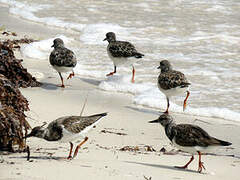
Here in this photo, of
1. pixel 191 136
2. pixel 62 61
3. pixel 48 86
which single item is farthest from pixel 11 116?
pixel 62 61

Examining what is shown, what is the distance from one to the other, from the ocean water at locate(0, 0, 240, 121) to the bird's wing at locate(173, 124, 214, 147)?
2.65 m

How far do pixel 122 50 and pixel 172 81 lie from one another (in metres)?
2.19

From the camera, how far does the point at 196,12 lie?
57.6 feet

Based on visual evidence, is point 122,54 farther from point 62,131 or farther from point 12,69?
point 62,131

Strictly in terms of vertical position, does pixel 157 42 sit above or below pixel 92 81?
above

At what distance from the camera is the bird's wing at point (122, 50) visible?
32.7 feet

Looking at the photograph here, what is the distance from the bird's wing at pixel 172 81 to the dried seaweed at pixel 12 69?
2.25 metres

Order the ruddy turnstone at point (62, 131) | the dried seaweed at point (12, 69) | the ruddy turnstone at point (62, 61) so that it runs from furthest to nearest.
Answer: the ruddy turnstone at point (62, 61)
the dried seaweed at point (12, 69)
the ruddy turnstone at point (62, 131)

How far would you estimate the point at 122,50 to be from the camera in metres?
10.0

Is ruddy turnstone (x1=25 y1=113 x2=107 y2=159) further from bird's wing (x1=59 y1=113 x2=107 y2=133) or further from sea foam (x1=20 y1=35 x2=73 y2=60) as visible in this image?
sea foam (x1=20 y1=35 x2=73 y2=60)

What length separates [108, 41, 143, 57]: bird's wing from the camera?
32.7 ft

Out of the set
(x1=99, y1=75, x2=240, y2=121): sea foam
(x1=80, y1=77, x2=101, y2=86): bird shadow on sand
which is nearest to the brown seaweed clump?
(x1=99, y1=75, x2=240, y2=121): sea foam

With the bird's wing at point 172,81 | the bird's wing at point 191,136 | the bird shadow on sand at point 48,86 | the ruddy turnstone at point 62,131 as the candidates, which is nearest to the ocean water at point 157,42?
the bird's wing at point 172,81

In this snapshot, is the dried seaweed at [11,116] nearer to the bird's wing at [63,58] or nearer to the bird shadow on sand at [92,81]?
the bird's wing at [63,58]
